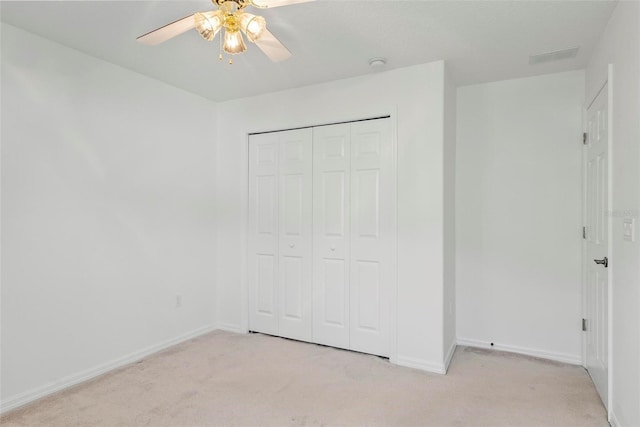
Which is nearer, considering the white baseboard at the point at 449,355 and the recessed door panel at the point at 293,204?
the white baseboard at the point at 449,355

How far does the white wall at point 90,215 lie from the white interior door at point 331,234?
124cm

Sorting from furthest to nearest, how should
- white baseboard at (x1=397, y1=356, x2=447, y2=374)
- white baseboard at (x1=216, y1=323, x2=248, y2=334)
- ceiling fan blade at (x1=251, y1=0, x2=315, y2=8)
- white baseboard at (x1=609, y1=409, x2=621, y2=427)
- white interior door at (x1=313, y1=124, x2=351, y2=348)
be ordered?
white baseboard at (x1=216, y1=323, x2=248, y2=334) < white interior door at (x1=313, y1=124, x2=351, y2=348) < white baseboard at (x1=397, y1=356, x2=447, y2=374) < white baseboard at (x1=609, y1=409, x2=621, y2=427) < ceiling fan blade at (x1=251, y1=0, x2=315, y2=8)

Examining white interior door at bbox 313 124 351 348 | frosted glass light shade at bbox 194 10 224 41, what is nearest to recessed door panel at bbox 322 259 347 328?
white interior door at bbox 313 124 351 348

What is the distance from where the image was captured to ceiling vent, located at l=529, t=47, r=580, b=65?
2.68 metres

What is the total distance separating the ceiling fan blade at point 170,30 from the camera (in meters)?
1.72

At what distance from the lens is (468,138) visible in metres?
3.46

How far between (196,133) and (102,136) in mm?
991

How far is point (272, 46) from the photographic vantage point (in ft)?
6.43

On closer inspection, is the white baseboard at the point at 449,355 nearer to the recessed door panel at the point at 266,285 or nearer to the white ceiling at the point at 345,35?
the recessed door panel at the point at 266,285

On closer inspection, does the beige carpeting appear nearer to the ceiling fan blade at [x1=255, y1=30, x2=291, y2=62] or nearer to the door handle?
the door handle

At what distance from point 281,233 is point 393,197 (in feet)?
3.94

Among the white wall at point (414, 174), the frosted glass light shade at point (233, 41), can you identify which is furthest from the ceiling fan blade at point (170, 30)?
the white wall at point (414, 174)

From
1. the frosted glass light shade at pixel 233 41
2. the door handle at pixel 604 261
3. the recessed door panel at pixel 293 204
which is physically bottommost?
the door handle at pixel 604 261

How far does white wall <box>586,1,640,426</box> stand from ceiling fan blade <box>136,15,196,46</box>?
2135 mm
